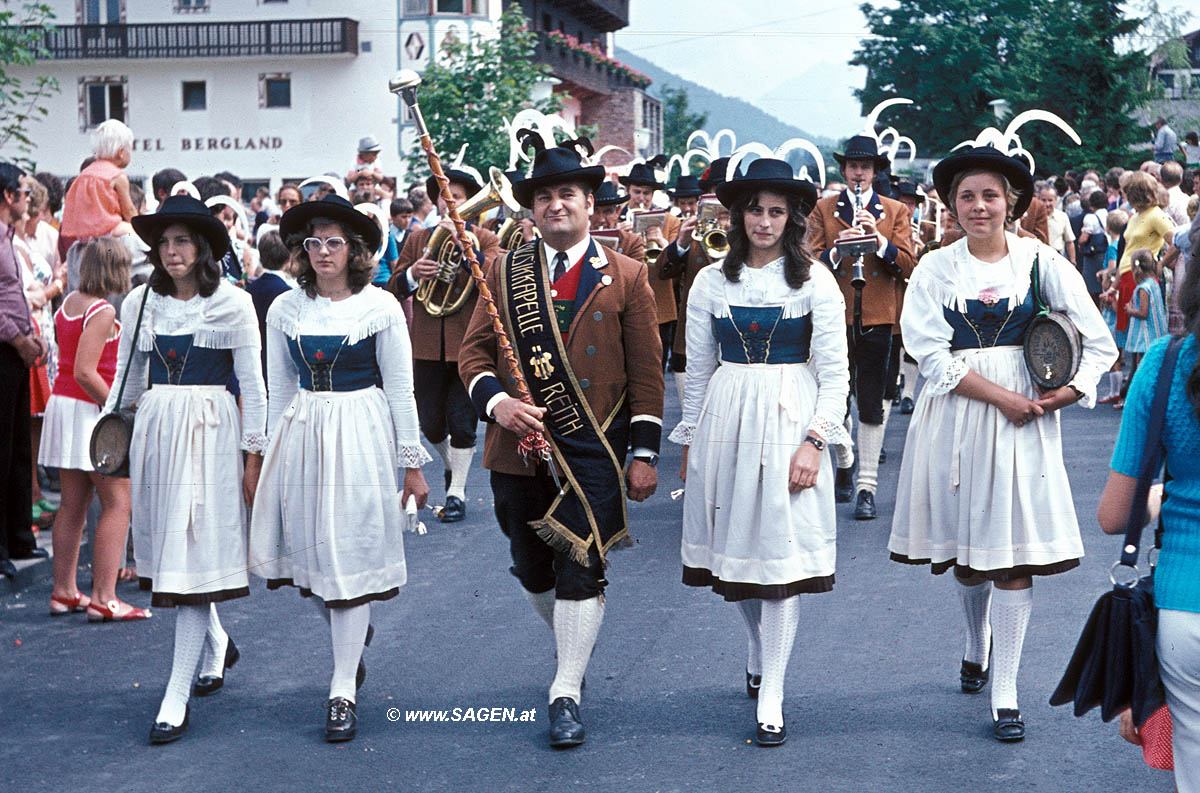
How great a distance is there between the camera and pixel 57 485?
10594 mm

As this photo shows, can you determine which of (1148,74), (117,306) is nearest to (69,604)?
(117,306)

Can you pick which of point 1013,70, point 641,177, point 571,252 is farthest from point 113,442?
point 1013,70

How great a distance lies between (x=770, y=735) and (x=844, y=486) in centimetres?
479

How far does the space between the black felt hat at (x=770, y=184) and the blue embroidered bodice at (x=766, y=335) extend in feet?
1.38

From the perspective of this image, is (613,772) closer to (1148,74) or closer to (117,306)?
(117,306)

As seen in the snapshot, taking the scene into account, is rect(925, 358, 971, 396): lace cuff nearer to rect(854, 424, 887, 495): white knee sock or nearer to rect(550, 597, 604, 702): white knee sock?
rect(550, 597, 604, 702): white knee sock

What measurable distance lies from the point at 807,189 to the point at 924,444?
106 cm

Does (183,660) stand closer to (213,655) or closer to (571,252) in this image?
(213,655)

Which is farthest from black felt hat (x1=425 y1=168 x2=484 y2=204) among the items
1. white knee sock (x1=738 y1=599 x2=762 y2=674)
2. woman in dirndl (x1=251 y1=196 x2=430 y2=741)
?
white knee sock (x1=738 y1=599 x2=762 y2=674)

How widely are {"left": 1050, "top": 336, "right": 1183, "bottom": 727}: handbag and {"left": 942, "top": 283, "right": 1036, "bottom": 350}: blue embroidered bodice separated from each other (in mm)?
2101

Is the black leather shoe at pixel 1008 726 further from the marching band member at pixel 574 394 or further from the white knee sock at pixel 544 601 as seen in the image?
the white knee sock at pixel 544 601

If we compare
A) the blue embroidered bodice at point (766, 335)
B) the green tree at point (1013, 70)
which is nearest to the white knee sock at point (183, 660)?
the blue embroidered bodice at point (766, 335)

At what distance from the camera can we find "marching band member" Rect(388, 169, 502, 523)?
972 cm

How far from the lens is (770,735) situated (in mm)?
5359
